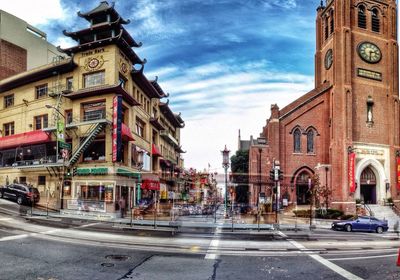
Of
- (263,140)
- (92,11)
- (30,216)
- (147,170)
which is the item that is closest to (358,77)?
(263,140)

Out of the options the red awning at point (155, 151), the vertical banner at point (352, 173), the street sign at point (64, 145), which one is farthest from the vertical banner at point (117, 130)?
the vertical banner at point (352, 173)

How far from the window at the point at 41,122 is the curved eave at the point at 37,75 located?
4.09 m

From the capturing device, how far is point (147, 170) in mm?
43812

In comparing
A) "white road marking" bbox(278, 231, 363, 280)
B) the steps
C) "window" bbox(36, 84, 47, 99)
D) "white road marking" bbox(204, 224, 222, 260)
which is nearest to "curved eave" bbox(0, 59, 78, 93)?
"window" bbox(36, 84, 47, 99)

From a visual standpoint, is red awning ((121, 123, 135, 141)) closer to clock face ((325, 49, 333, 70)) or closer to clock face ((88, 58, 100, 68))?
clock face ((88, 58, 100, 68))

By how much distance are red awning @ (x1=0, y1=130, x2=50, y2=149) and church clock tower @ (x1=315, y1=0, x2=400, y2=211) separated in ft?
107

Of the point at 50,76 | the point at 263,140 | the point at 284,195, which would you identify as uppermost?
the point at 50,76

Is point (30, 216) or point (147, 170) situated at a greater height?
point (147, 170)

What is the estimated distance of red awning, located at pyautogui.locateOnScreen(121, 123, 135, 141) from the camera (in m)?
34.2

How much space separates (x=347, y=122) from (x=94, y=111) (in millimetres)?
29233

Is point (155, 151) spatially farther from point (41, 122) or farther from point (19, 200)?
point (19, 200)

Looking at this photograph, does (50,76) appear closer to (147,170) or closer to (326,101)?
(147,170)

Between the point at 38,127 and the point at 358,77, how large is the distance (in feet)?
125

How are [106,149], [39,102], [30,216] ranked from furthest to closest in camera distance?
[39,102] → [106,149] → [30,216]
